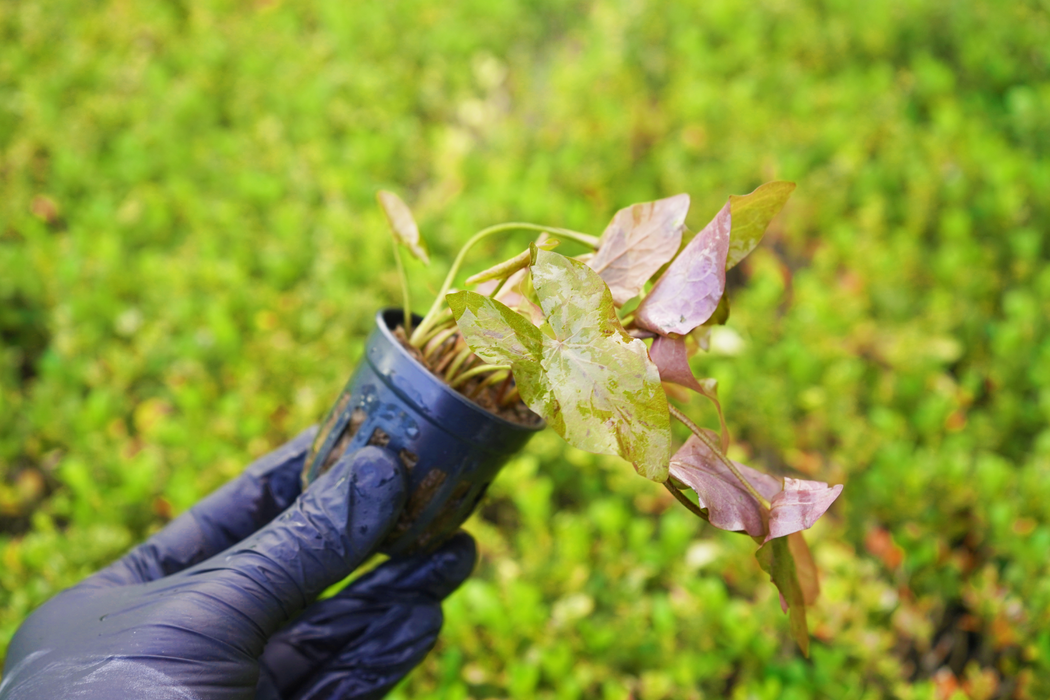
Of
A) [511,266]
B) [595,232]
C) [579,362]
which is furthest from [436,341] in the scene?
[595,232]

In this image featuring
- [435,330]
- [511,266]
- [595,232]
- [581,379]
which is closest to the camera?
[581,379]

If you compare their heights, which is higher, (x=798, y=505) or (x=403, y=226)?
(x=403, y=226)

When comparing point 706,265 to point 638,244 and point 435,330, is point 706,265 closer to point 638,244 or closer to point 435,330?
point 638,244

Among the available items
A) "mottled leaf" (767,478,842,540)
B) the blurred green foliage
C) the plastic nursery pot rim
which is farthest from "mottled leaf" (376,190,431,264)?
the blurred green foliage

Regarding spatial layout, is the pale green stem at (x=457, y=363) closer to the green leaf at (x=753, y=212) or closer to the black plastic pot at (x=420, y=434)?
the black plastic pot at (x=420, y=434)

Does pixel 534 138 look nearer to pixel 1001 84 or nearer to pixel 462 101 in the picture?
pixel 462 101

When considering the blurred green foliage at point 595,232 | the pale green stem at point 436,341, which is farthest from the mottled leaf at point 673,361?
the blurred green foliage at point 595,232
